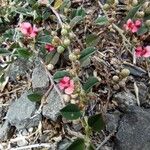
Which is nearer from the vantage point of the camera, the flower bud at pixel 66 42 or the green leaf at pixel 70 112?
the green leaf at pixel 70 112

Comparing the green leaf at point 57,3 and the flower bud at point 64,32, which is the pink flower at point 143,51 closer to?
A: the flower bud at point 64,32

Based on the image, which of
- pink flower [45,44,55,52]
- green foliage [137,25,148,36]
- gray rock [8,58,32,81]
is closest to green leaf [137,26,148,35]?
green foliage [137,25,148,36]

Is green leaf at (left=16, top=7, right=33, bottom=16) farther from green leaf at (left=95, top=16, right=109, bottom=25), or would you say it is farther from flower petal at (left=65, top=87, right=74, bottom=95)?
flower petal at (left=65, top=87, right=74, bottom=95)

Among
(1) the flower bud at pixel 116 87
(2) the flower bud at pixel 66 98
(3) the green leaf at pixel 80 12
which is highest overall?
(3) the green leaf at pixel 80 12

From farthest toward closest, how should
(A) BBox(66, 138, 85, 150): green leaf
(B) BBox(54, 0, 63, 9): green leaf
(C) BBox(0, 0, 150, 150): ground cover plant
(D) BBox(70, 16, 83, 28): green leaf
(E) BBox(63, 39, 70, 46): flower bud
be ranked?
(B) BBox(54, 0, 63, 9): green leaf < (D) BBox(70, 16, 83, 28): green leaf < (E) BBox(63, 39, 70, 46): flower bud < (C) BBox(0, 0, 150, 150): ground cover plant < (A) BBox(66, 138, 85, 150): green leaf

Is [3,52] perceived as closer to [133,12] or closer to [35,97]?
[35,97]

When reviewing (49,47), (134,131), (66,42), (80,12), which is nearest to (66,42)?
(66,42)

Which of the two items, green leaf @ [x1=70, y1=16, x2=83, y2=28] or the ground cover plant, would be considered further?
green leaf @ [x1=70, y1=16, x2=83, y2=28]

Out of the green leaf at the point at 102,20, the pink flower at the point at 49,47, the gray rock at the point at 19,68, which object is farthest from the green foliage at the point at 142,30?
the gray rock at the point at 19,68
